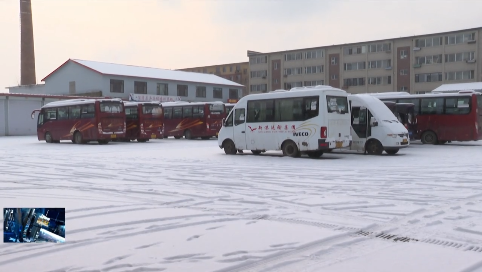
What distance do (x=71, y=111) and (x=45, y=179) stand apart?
63.3 feet

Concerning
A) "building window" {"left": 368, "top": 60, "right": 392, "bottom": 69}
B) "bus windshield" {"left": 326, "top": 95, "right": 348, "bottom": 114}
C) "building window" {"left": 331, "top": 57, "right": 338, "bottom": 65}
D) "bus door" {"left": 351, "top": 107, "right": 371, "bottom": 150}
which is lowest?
"bus door" {"left": 351, "top": 107, "right": 371, "bottom": 150}

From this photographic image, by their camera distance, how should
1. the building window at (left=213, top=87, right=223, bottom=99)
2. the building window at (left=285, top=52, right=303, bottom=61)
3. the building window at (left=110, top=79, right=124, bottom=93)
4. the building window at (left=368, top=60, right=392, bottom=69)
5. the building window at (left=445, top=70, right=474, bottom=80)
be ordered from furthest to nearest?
the building window at (left=285, top=52, right=303, bottom=61), the building window at (left=368, top=60, right=392, bottom=69), the building window at (left=213, top=87, right=223, bottom=99), the building window at (left=445, top=70, right=474, bottom=80), the building window at (left=110, top=79, right=124, bottom=93)

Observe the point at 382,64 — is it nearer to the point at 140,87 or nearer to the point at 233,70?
the point at 140,87

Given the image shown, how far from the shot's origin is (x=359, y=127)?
19.9m

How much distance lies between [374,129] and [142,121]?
17.1 meters

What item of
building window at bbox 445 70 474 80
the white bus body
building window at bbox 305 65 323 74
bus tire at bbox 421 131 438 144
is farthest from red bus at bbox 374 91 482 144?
building window at bbox 305 65 323 74

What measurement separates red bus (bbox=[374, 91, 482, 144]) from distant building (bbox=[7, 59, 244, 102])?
34523 millimetres

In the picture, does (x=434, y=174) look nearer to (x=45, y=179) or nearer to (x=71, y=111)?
(x=45, y=179)

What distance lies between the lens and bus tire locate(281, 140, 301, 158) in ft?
59.8

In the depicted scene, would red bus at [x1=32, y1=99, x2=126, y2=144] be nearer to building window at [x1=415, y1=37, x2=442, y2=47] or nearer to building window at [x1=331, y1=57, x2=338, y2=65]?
building window at [x1=415, y1=37, x2=442, y2=47]

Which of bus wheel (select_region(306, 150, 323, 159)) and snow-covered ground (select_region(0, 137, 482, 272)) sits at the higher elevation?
bus wheel (select_region(306, 150, 323, 159))

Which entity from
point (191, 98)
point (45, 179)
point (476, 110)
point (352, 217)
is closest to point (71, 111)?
point (45, 179)

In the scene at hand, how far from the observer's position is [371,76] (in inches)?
2790

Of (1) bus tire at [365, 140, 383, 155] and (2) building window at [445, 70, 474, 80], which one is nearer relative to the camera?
(1) bus tire at [365, 140, 383, 155]
